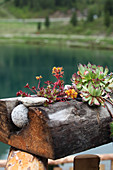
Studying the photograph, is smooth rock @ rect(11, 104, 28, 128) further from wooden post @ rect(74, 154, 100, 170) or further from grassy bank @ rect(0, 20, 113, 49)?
grassy bank @ rect(0, 20, 113, 49)

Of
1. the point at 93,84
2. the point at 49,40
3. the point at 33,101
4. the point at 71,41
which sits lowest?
the point at 33,101

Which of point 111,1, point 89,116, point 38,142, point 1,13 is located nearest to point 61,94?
point 89,116

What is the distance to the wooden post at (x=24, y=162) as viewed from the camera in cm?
307

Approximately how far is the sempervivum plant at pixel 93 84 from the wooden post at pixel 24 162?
882 mm

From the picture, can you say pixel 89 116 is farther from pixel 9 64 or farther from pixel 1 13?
pixel 1 13

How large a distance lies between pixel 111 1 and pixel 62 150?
73.0 meters

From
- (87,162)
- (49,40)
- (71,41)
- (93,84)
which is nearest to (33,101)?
(93,84)

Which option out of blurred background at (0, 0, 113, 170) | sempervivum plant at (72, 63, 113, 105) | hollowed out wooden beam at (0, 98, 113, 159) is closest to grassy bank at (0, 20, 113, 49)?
blurred background at (0, 0, 113, 170)

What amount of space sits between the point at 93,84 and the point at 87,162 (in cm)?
92

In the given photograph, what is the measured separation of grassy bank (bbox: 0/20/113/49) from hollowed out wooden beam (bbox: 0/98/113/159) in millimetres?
43961

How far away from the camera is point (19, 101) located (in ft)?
10.5

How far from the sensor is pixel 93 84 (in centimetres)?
338

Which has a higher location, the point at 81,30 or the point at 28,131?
the point at 81,30

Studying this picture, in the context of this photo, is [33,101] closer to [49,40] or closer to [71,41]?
[71,41]
